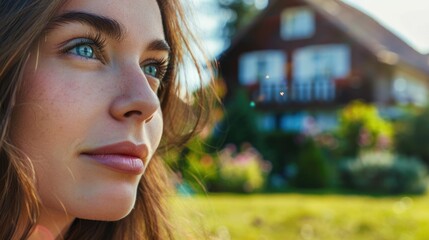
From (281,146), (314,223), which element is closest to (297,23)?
(281,146)

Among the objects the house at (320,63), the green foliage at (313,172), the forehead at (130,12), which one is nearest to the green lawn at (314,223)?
the forehead at (130,12)

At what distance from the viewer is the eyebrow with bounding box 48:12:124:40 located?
1323 millimetres

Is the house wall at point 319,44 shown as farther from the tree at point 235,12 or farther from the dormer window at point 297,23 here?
the tree at point 235,12

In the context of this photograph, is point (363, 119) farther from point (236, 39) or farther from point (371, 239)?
point (371, 239)

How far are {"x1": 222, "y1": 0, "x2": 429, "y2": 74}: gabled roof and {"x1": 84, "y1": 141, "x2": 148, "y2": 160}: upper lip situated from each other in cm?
2236

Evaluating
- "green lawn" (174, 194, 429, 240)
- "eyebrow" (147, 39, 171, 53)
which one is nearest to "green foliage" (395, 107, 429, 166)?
"green lawn" (174, 194, 429, 240)

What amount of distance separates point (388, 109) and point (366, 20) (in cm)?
362

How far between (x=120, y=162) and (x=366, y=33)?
24201mm

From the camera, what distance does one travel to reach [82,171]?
1.30 m

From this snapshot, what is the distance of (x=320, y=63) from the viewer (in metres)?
26.5

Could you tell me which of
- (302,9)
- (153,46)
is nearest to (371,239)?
(153,46)

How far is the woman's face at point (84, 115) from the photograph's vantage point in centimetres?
130

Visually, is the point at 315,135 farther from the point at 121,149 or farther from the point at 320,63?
the point at 121,149

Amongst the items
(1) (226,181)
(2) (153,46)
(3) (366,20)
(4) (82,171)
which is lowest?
(1) (226,181)
